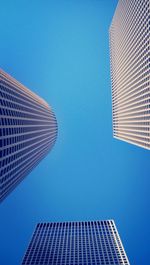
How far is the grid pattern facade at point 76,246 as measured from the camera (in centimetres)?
15988

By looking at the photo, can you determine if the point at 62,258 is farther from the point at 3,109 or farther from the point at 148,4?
the point at 148,4

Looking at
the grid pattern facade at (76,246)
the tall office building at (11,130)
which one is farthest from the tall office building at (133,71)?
the grid pattern facade at (76,246)

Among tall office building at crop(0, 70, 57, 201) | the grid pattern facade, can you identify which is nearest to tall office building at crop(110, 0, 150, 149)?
tall office building at crop(0, 70, 57, 201)

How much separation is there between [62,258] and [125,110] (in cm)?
8007

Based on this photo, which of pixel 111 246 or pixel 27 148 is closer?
pixel 27 148

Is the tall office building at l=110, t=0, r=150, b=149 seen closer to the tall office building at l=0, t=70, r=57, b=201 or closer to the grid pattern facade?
the tall office building at l=0, t=70, r=57, b=201

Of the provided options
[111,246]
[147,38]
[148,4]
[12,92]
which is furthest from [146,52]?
[111,246]

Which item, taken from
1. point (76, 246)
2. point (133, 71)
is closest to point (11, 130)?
point (133, 71)

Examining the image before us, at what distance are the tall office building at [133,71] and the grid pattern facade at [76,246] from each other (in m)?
56.9

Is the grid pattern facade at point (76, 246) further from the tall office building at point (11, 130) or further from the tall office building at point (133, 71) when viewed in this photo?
the tall office building at point (133, 71)

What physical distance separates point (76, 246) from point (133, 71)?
3800 inches

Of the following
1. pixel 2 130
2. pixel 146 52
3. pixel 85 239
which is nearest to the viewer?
pixel 2 130

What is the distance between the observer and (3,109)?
91.9 m

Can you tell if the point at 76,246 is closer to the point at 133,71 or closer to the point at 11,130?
the point at 133,71
